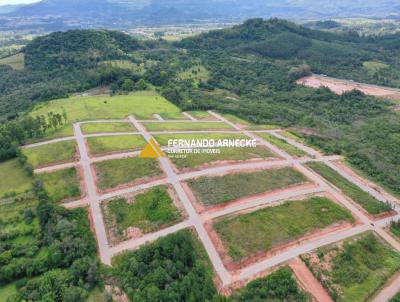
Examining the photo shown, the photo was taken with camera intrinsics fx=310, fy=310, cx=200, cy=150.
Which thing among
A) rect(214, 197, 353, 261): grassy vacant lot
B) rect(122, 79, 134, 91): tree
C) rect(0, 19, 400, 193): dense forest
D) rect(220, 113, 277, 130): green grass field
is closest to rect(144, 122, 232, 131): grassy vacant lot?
rect(220, 113, 277, 130): green grass field

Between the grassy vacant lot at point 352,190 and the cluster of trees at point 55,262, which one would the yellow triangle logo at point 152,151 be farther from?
the grassy vacant lot at point 352,190

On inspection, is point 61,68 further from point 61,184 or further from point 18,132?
point 61,184

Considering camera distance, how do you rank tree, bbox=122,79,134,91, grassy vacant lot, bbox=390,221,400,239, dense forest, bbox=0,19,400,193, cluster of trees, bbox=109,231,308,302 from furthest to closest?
tree, bbox=122,79,134,91 < dense forest, bbox=0,19,400,193 < grassy vacant lot, bbox=390,221,400,239 < cluster of trees, bbox=109,231,308,302

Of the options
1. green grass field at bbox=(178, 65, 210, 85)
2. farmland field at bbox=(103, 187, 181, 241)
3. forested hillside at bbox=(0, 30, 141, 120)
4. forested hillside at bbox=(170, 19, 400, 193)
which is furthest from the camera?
green grass field at bbox=(178, 65, 210, 85)

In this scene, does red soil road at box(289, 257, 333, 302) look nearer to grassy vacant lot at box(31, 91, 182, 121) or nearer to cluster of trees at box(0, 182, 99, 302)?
cluster of trees at box(0, 182, 99, 302)

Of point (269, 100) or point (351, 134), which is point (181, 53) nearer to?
point (269, 100)

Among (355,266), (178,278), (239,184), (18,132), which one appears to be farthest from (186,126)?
(355,266)
